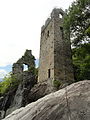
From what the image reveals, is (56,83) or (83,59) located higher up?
(83,59)

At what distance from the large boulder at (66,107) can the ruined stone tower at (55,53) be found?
1343cm

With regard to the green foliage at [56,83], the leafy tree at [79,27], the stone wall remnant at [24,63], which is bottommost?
the green foliage at [56,83]

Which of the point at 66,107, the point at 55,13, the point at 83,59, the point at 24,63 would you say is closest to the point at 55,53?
the point at 83,59

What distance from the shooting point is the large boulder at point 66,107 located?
195 inches

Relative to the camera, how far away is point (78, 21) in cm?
2041

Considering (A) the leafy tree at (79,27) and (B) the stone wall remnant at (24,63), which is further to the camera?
(B) the stone wall remnant at (24,63)

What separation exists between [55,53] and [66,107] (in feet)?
52.8

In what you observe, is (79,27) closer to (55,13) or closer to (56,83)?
(55,13)

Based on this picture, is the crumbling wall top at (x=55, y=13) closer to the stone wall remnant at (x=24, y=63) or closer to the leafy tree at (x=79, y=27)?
the leafy tree at (x=79, y=27)

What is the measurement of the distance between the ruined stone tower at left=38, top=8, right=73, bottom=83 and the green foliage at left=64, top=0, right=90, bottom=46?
2100 millimetres

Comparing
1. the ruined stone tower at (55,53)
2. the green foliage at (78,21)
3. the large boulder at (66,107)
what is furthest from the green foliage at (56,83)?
the large boulder at (66,107)

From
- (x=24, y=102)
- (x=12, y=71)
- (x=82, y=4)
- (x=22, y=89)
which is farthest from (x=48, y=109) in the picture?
(x=12, y=71)

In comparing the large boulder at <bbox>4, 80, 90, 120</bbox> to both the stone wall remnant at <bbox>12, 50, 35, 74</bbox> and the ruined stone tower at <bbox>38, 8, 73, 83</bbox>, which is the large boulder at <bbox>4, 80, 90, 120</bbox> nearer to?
the ruined stone tower at <bbox>38, 8, 73, 83</bbox>

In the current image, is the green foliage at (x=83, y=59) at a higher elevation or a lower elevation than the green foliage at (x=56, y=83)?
higher
